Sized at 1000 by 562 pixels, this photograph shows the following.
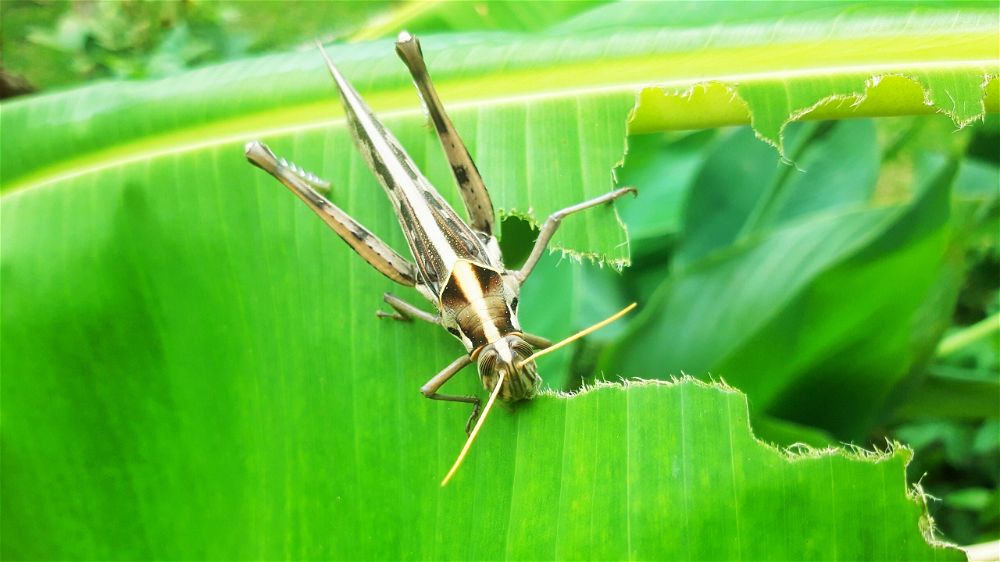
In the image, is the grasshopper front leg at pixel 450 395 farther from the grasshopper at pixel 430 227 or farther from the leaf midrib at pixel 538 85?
the leaf midrib at pixel 538 85

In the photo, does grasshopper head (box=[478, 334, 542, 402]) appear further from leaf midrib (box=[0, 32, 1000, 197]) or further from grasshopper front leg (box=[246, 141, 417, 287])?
leaf midrib (box=[0, 32, 1000, 197])

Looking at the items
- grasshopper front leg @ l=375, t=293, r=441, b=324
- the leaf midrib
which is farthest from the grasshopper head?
the leaf midrib

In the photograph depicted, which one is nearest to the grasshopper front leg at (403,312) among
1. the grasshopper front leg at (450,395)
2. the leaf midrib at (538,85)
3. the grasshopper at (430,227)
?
the grasshopper at (430,227)

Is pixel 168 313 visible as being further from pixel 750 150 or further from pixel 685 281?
pixel 750 150

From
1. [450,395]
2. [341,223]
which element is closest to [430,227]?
[341,223]

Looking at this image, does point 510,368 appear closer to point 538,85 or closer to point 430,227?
point 430,227

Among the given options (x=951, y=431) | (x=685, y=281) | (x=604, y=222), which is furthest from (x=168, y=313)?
(x=951, y=431)

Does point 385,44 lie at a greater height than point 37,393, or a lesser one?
greater
